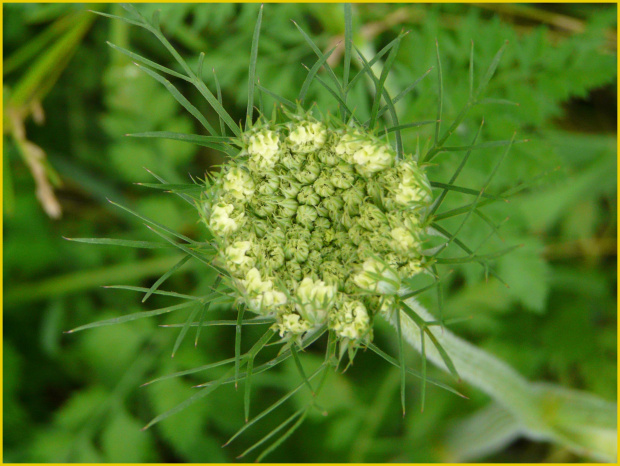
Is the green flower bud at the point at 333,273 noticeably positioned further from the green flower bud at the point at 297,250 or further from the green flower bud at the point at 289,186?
the green flower bud at the point at 289,186

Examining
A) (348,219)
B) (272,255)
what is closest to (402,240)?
(348,219)

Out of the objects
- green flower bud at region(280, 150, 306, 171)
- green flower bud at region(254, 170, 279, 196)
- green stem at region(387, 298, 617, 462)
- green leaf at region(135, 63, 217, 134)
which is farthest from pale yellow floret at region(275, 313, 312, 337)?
green stem at region(387, 298, 617, 462)

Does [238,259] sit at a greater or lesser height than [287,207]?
lesser

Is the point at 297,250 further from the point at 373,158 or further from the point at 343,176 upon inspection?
the point at 373,158

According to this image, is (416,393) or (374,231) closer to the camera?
(374,231)

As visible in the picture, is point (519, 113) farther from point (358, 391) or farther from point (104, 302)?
point (104, 302)

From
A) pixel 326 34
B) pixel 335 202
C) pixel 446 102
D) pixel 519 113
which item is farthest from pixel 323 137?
pixel 326 34

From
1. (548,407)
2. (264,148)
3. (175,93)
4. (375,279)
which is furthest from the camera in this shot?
(548,407)
